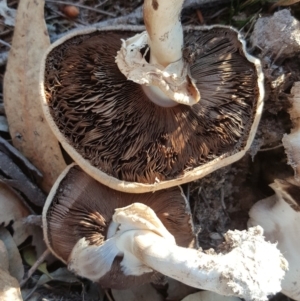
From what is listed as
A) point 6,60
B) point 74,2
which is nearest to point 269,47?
point 74,2

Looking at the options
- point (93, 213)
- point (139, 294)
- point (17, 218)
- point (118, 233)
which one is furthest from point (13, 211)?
point (139, 294)

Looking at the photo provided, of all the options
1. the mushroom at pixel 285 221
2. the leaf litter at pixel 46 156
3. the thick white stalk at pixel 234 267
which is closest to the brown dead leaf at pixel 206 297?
the leaf litter at pixel 46 156

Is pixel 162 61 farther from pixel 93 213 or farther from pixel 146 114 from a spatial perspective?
pixel 93 213

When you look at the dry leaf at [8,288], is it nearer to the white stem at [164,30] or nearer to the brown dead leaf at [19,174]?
the brown dead leaf at [19,174]

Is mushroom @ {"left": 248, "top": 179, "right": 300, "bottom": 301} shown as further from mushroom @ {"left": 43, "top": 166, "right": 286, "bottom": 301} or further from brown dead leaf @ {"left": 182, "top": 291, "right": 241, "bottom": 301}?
mushroom @ {"left": 43, "top": 166, "right": 286, "bottom": 301}

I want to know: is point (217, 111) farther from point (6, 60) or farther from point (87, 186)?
point (6, 60)

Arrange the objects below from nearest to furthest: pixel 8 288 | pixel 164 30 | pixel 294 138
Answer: pixel 164 30 → pixel 8 288 → pixel 294 138
